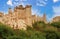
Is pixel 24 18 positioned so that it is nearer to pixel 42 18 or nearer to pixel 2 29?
pixel 42 18

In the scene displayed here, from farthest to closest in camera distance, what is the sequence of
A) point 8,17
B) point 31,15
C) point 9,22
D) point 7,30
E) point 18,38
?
point 31,15
point 8,17
point 9,22
point 7,30
point 18,38

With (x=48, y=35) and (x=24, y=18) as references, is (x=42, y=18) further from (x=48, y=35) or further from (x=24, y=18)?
(x=48, y=35)

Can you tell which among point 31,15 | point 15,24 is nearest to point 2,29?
point 15,24

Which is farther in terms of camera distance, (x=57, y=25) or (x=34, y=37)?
(x=57, y=25)

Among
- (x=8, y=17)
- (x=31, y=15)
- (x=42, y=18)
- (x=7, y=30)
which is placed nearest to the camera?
(x=7, y=30)

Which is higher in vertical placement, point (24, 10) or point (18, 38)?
point (24, 10)

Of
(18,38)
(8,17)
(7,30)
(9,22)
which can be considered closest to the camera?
(18,38)

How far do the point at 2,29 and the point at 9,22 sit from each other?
1.92m

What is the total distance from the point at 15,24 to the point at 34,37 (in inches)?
64.9

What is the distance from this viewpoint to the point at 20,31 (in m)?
8.17

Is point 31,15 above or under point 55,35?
above

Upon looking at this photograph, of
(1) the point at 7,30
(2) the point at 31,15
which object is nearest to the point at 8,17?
(2) the point at 31,15

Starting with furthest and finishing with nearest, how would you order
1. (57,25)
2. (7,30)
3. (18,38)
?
(57,25) < (7,30) < (18,38)

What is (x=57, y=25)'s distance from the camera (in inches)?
446
